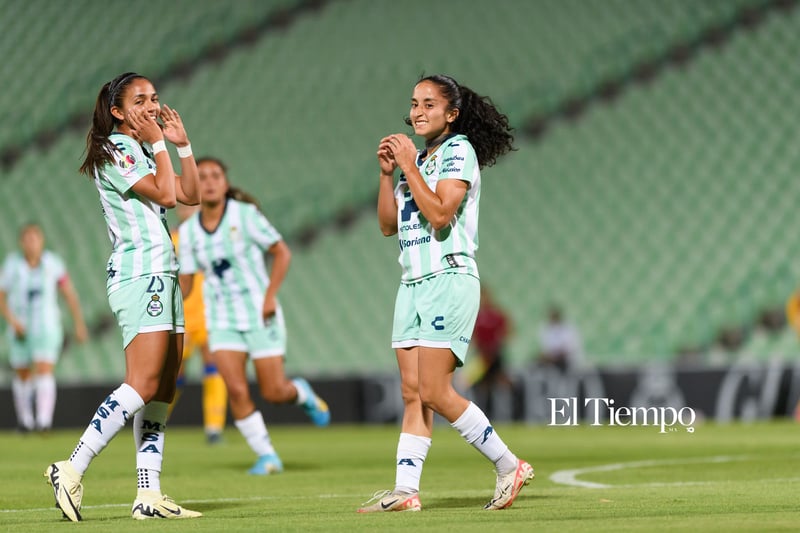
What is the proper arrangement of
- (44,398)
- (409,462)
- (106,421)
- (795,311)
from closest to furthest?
(106,421) → (409,462) → (44,398) → (795,311)

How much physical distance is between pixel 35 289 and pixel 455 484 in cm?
800

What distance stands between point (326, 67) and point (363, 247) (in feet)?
13.4

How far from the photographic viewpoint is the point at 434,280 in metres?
5.93

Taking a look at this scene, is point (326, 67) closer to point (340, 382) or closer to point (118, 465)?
point (340, 382)

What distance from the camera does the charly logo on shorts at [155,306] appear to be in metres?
5.75

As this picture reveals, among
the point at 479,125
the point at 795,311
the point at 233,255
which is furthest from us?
the point at 795,311

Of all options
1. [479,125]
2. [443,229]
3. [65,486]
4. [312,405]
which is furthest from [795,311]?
[65,486]

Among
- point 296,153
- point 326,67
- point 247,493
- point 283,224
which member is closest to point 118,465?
point 247,493

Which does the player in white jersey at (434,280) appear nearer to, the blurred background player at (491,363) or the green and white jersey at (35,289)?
the green and white jersey at (35,289)

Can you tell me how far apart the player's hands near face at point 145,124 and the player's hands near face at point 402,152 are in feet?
3.18

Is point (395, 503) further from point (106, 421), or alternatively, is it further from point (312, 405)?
point (312, 405)

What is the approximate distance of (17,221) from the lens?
20.6 m

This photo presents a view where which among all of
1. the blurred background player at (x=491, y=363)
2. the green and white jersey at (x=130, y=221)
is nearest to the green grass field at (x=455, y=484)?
the green and white jersey at (x=130, y=221)

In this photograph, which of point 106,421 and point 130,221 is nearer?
point 106,421
